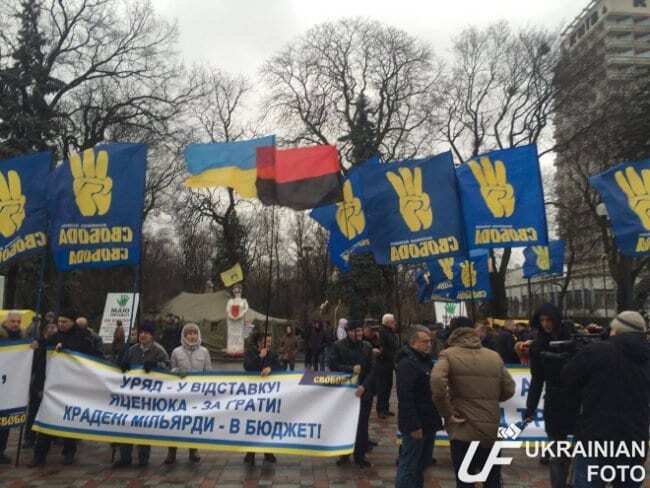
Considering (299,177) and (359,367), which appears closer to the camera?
(359,367)

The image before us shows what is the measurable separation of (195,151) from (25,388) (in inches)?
147

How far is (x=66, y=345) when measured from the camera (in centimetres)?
761

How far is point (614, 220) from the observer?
9312mm

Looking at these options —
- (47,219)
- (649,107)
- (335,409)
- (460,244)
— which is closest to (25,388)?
(47,219)

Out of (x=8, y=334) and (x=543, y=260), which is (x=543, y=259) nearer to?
(x=543, y=260)

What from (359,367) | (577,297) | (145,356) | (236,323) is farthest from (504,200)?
(577,297)

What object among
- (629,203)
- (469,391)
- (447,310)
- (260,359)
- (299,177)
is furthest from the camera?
(447,310)

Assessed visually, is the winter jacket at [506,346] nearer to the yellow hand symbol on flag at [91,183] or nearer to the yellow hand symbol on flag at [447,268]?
the yellow hand symbol on flag at [91,183]

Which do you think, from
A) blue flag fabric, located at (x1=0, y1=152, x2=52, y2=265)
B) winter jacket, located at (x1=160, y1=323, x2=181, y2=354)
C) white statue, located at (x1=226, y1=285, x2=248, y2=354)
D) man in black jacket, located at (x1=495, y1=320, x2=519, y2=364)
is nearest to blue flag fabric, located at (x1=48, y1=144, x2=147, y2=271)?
blue flag fabric, located at (x1=0, y1=152, x2=52, y2=265)

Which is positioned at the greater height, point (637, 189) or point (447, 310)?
point (637, 189)

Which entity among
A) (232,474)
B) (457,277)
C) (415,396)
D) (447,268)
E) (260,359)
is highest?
(447,268)

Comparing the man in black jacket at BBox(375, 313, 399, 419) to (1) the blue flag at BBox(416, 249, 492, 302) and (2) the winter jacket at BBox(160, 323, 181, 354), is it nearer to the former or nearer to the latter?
(1) the blue flag at BBox(416, 249, 492, 302)

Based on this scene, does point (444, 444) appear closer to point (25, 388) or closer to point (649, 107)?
point (25, 388)

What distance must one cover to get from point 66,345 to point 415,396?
4580 mm
